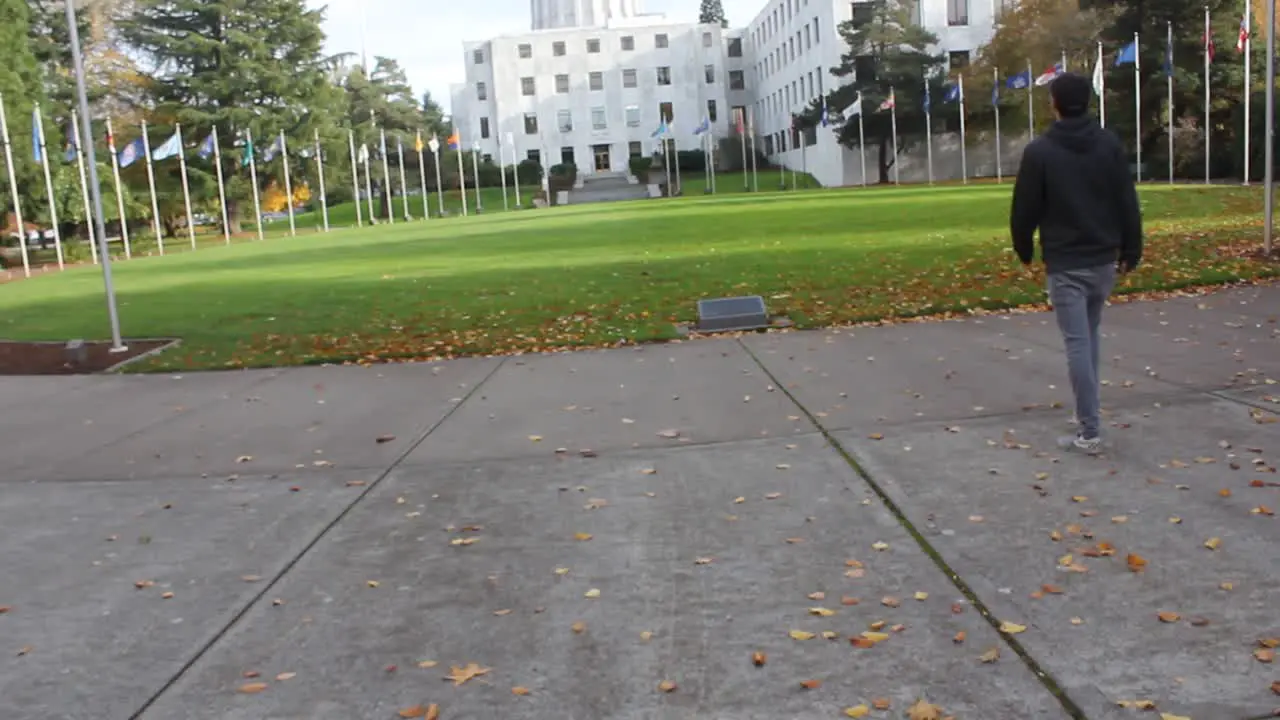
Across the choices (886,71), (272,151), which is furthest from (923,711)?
(886,71)

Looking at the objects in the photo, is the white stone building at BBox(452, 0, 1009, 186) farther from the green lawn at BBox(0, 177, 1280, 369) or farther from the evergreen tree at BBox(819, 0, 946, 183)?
the green lawn at BBox(0, 177, 1280, 369)

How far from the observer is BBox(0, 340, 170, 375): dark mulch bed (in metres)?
12.9

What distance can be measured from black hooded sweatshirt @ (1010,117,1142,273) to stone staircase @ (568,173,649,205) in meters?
77.5

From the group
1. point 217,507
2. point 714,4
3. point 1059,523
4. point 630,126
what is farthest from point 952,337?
point 714,4

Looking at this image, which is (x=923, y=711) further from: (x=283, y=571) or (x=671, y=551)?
(x=283, y=571)

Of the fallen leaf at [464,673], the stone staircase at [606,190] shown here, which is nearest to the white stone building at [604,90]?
the stone staircase at [606,190]

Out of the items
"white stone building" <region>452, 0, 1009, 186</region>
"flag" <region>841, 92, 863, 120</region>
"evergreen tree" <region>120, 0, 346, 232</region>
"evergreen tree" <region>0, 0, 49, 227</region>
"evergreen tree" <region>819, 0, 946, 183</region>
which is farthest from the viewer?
"white stone building" <region>452, 0, 1009, 186</region>

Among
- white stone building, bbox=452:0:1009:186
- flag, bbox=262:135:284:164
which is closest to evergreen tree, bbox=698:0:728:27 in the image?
white stone building, bbox=452:0:1009:186

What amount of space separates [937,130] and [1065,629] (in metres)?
75.8

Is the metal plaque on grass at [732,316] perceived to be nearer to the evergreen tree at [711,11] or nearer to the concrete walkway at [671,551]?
the concrete walkway at [671,551]

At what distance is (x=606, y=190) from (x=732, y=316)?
8120 cm

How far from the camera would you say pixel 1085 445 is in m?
6.47

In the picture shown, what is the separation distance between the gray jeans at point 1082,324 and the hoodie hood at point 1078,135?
698 millimetres

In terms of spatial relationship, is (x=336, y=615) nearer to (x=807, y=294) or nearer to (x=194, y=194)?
(x=807, y=294)
